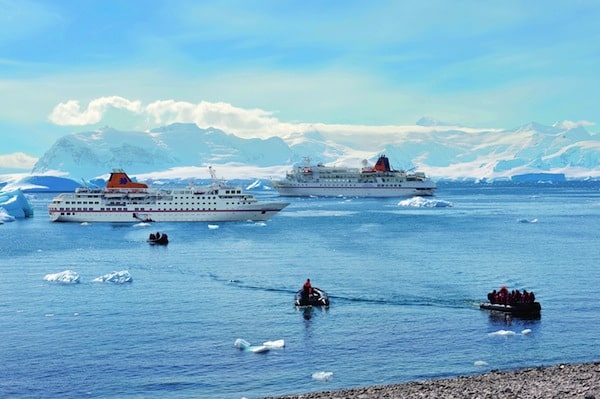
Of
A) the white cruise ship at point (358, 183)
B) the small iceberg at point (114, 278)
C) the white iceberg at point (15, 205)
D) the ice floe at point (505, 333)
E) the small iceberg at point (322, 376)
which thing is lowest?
the small iceberg at point (322, 376)

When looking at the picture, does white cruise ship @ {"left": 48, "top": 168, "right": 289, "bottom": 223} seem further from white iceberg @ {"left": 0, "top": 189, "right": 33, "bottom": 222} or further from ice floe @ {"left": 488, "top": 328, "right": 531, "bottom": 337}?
ice floe @ {"left": 488, "top": 328, "right": 531, "bottom": 337}

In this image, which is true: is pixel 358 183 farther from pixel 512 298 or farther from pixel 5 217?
pixel 512 298

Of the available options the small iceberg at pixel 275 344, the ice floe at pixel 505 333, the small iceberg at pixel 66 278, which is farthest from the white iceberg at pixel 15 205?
the ice floe at pixel 505 333

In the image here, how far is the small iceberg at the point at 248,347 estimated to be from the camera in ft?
80.0

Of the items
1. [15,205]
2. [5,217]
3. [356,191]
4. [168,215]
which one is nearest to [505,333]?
[168,215]

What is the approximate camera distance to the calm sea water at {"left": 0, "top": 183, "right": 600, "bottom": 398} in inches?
873

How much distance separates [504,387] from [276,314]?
12.9 m

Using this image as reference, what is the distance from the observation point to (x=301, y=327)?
1102 inches

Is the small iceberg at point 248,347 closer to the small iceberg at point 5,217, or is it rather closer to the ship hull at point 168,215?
the ship hull at point 168,215

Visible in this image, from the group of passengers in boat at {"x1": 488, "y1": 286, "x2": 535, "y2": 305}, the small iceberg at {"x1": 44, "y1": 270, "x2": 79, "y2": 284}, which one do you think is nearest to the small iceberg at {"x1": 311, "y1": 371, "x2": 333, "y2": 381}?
the group of passengers in boat at {"x1": 488, "y1": 286, "x2": 535, "y2": 305}

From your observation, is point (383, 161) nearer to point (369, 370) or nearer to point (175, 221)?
point (175, 221)

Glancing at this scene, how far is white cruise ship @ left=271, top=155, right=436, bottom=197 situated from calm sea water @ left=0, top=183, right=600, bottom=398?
84073 mm

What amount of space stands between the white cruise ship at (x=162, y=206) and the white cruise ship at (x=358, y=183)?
64986 millimetres

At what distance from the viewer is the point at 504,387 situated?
18969 millimetres
